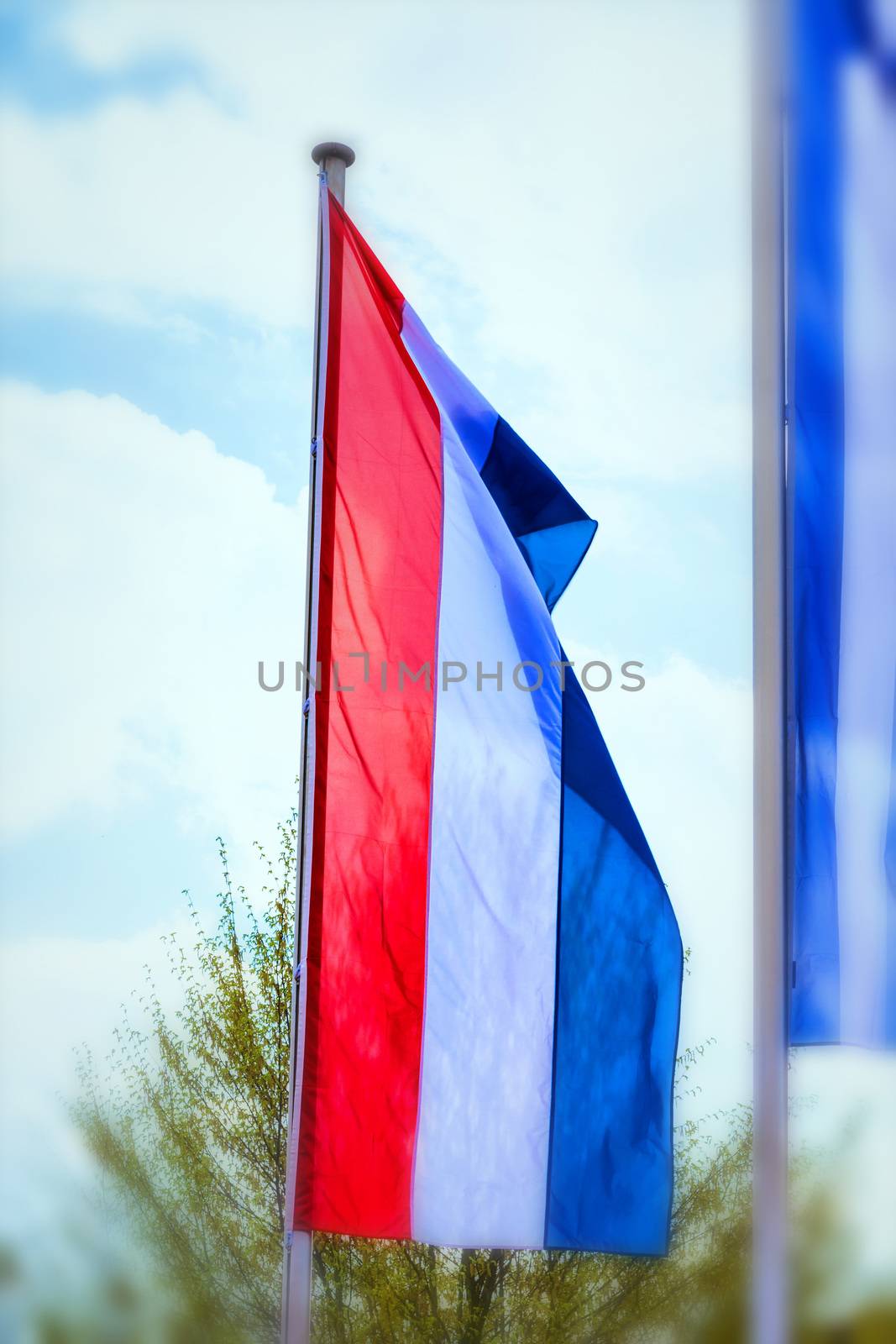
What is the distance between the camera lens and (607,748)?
628 cm

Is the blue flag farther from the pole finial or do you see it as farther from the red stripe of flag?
the pole finial

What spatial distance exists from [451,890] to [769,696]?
2.17 metres

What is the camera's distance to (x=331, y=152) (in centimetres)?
687

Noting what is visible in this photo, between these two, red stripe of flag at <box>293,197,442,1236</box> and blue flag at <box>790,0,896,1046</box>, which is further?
red stripe of flag at <box>293,197,442,1236</box>

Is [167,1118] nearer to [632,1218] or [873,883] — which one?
[632,1218]

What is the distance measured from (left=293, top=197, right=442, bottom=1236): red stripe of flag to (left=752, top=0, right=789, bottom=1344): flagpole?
2.07 meters

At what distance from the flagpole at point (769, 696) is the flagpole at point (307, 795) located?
2221mm

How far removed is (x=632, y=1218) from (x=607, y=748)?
179cm

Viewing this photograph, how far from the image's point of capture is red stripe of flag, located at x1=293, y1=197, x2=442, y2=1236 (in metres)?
5.62

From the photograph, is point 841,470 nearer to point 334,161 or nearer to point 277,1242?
point 334,161

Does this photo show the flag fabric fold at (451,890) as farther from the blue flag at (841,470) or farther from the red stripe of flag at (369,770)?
the blue flag at (841,470)

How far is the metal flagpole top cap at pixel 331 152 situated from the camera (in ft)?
22.5

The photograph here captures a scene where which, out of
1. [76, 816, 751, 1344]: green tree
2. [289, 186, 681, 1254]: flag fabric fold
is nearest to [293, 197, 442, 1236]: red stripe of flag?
[289, 186, 681, 1254]: flag fabric fold

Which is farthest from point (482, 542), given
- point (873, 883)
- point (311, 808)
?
point (873, 883)
